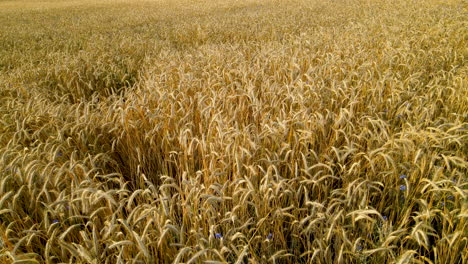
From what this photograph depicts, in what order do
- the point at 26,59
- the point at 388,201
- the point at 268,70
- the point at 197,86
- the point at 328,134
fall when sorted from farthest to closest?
the point at 26,59
the point at 268,70
the point at 197,86
the point at 328,134
the point at 388,201

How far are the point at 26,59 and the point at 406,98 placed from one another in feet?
Answer: 20.1

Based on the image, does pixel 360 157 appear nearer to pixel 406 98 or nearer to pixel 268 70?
pixel 406 98

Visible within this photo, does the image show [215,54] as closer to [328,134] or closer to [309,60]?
[309,60]

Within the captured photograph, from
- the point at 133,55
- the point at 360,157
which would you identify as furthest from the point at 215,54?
the point at 360,157

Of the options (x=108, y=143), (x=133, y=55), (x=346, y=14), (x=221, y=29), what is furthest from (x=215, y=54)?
(x=346, y=14)

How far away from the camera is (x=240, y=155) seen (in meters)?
1.81

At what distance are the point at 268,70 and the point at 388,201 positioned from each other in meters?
2.35

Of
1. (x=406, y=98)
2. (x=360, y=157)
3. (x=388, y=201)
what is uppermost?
(x=406, y=98)

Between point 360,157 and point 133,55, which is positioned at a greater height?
point 133,55

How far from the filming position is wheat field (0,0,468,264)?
4.52ft

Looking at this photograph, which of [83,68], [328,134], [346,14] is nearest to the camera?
[328,134]

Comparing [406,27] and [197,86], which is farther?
[406,27]

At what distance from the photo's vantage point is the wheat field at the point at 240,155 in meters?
1.38

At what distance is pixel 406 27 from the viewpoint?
598cm
